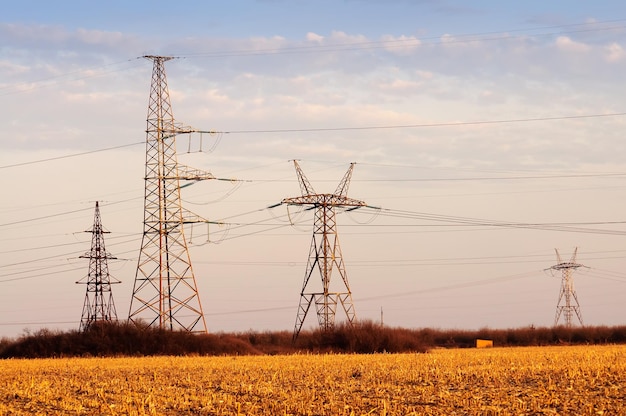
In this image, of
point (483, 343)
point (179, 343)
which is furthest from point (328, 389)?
point (483, 343)

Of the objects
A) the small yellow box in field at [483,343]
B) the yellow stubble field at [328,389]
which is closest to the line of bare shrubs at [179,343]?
the yellow stubble field at [328,389]

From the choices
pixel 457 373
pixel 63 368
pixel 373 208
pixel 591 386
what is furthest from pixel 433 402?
pixel 373 208

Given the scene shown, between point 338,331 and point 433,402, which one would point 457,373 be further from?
point 338,331

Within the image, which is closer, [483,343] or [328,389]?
[328,389]

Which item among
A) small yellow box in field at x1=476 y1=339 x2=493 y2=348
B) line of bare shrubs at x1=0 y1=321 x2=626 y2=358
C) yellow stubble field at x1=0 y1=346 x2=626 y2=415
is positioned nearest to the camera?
yellow stubble field at x1=0 y1=346 x2=626 y2=415

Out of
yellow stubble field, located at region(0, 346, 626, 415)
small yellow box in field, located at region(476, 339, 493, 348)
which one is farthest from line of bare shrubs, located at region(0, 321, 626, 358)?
small yellow box in field, located at region(476, 339, 493, 348)

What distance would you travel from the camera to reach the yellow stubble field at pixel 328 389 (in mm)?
26469

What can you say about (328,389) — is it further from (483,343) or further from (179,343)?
(483,343)

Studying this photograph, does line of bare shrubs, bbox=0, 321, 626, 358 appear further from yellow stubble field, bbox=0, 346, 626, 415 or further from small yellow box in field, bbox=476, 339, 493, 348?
small yellow box in field, bbox=476, 339, 493, 348

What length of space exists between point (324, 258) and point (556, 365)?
28143 millimetres

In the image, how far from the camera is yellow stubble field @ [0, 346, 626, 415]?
26469 mm

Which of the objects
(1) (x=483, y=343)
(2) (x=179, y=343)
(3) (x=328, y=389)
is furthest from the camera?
(1) (x=483, y=343)

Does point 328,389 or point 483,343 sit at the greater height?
point 483,343

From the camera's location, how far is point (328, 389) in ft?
102
